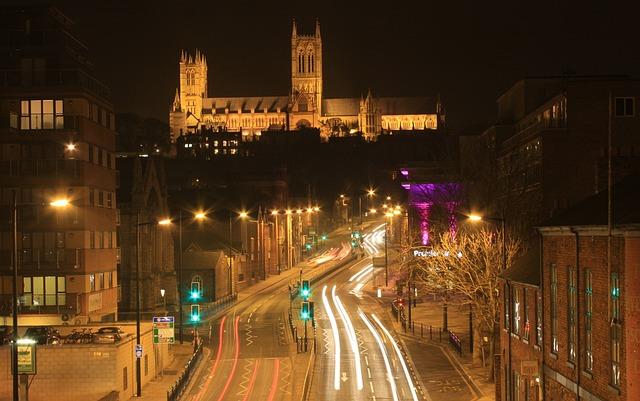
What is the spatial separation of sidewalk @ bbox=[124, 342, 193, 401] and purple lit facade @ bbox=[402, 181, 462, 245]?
19.0m

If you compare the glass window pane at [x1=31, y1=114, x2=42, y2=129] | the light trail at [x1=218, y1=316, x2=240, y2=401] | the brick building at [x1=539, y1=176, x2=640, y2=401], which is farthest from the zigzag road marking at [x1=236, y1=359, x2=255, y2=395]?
the glass window pane at [x1=31, y1=114, x2=42, y2=129]

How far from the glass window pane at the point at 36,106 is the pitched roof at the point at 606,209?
3562 cm

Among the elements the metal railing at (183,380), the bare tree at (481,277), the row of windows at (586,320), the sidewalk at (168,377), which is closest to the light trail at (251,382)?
the metal railing at (183,380)

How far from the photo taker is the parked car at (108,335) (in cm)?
4169

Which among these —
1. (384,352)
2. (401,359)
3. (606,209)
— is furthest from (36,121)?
(606,209)

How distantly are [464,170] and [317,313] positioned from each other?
16322 millimetres

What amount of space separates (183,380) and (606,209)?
24.1 meters

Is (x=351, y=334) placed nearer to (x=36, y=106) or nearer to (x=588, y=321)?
(x=36, y=106)

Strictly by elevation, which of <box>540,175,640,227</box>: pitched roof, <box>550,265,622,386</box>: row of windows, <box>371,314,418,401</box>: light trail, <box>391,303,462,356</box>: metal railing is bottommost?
<box>371,314,418,401</box>: light trail

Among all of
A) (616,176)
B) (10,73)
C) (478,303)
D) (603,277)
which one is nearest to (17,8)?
(10,73)

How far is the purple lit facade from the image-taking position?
69.1 metres

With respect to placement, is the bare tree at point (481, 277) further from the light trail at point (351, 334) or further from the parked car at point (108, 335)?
the parked car at point (108, 335)

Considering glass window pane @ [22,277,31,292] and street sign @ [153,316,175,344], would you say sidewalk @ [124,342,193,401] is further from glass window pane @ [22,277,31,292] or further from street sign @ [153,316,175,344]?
glass window pane @ [22,277,31,292]

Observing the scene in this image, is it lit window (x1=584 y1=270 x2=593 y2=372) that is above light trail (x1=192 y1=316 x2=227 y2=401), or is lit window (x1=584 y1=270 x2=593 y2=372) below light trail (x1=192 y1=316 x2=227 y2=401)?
above
